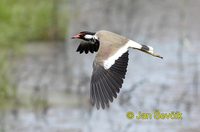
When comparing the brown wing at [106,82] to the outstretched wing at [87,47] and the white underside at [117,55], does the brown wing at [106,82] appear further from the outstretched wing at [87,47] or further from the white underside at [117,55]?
the outstretched wing at [87,47]

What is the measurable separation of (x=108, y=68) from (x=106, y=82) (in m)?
0.12

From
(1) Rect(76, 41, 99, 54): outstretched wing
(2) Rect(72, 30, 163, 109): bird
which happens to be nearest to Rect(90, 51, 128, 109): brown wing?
(2) Rect(72, 30, 163, 109): bird

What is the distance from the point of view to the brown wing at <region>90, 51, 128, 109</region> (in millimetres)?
6887

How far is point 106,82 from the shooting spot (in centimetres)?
698

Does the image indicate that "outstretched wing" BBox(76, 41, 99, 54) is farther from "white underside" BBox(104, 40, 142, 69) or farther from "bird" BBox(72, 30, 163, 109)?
"white underside" BBox(104, 40, 142, 69)

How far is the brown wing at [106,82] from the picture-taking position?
22.6ft

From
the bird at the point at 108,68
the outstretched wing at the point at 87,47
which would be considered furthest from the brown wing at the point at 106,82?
the outstretched wing at the point at 87,47

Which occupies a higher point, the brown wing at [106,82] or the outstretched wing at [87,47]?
the outstretched wing at [87,47]

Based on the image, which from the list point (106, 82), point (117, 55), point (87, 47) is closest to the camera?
point (106, 82)

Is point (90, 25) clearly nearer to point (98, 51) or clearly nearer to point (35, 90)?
point (35, 90)

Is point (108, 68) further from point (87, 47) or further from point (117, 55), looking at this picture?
point (87, 47)

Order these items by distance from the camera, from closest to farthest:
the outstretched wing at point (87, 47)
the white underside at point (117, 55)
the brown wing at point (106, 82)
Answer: the brown wing at point (106, 82), the white underside at point (117, 55), the outstretched wing at point (87, 47)

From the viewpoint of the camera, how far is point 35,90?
10.6 meters

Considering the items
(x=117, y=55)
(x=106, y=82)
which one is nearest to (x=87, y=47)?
(x=117, y=55)
